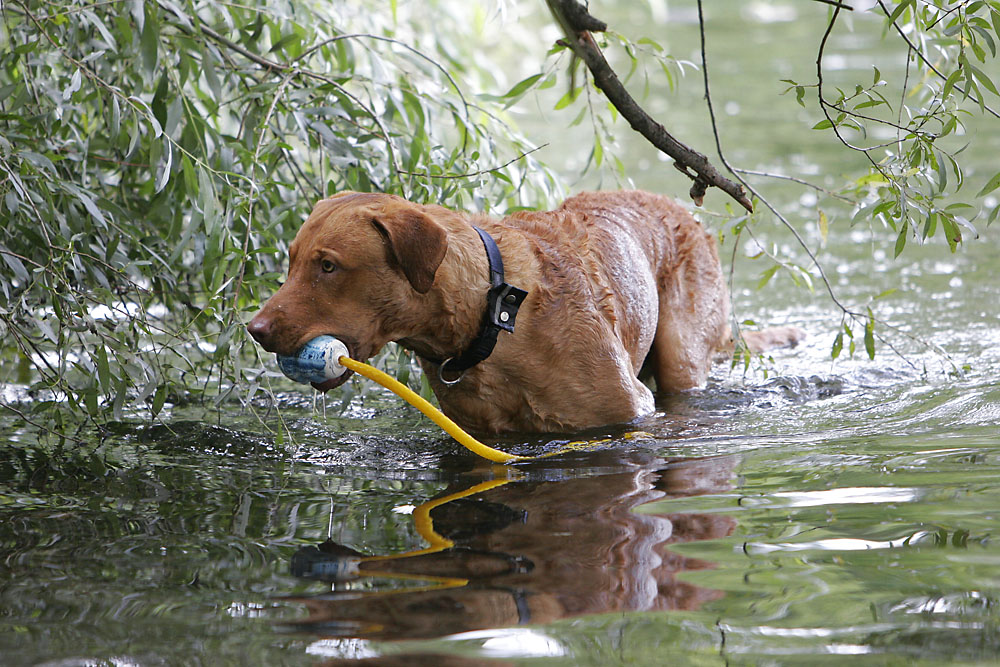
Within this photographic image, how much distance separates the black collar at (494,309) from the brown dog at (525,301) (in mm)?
34

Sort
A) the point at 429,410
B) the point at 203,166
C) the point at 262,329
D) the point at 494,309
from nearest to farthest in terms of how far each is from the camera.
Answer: the point at 262,329, the point at 429,410, the point at 494,309, the point at 203,166

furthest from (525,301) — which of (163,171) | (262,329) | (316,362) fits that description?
(163,171)

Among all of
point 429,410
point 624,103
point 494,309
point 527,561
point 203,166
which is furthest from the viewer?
point 203,166

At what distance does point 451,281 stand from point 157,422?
196 cm

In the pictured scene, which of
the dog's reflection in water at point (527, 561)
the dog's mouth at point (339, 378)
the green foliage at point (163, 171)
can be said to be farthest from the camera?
the green foliage at point (163, 171)

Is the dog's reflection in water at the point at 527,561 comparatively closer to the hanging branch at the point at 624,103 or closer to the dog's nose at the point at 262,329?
the dog's nose at the point at 262,329

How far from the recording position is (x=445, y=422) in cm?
466

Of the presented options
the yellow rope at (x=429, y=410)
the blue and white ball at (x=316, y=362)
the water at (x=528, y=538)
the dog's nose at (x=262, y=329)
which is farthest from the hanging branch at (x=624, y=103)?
the dog's nose at (x=262, y=329)

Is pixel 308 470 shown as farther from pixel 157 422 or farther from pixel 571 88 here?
pixel 571 88

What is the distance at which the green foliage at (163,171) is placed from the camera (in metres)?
4.80

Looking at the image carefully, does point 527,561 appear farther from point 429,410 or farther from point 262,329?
point 262,329

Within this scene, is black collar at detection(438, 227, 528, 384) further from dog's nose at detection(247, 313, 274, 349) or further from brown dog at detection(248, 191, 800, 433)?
dog's nose at detection(247, 313, 274, 349)

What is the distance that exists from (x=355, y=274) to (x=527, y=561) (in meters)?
1.37

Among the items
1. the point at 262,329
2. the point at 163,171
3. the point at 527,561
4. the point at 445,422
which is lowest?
the point at 527,561
